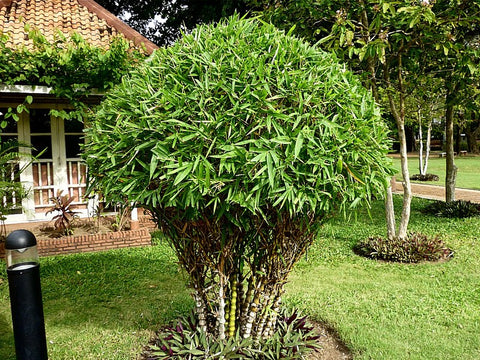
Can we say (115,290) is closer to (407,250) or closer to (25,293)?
(25,293)

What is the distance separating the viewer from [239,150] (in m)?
2.42

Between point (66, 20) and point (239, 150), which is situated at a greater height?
point (66, 20)

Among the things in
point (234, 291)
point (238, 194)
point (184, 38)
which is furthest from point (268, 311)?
point (184, 38)

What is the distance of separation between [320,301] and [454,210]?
635 cm

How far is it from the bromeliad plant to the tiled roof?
6.05 m

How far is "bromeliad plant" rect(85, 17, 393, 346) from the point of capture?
2.44 m

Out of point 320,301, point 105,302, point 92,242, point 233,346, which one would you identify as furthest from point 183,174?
point 92,242

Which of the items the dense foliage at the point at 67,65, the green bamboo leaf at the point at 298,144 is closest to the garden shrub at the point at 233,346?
the green bamboo leaf at the point at 298,144

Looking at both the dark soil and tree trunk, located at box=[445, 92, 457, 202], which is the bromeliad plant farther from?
tree trunk, located at box=[445, 92, 457, 202]

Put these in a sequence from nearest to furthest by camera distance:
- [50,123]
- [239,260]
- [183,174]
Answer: [183,174]
[239,260]
[50,123]

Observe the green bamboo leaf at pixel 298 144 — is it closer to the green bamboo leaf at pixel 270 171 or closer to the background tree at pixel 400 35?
the green bamboo leaf at pixel 270 171

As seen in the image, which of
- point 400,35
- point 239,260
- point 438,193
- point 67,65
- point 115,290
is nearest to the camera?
point 239,260

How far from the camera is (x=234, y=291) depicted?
10.6ft

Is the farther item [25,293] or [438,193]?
[438,193]
